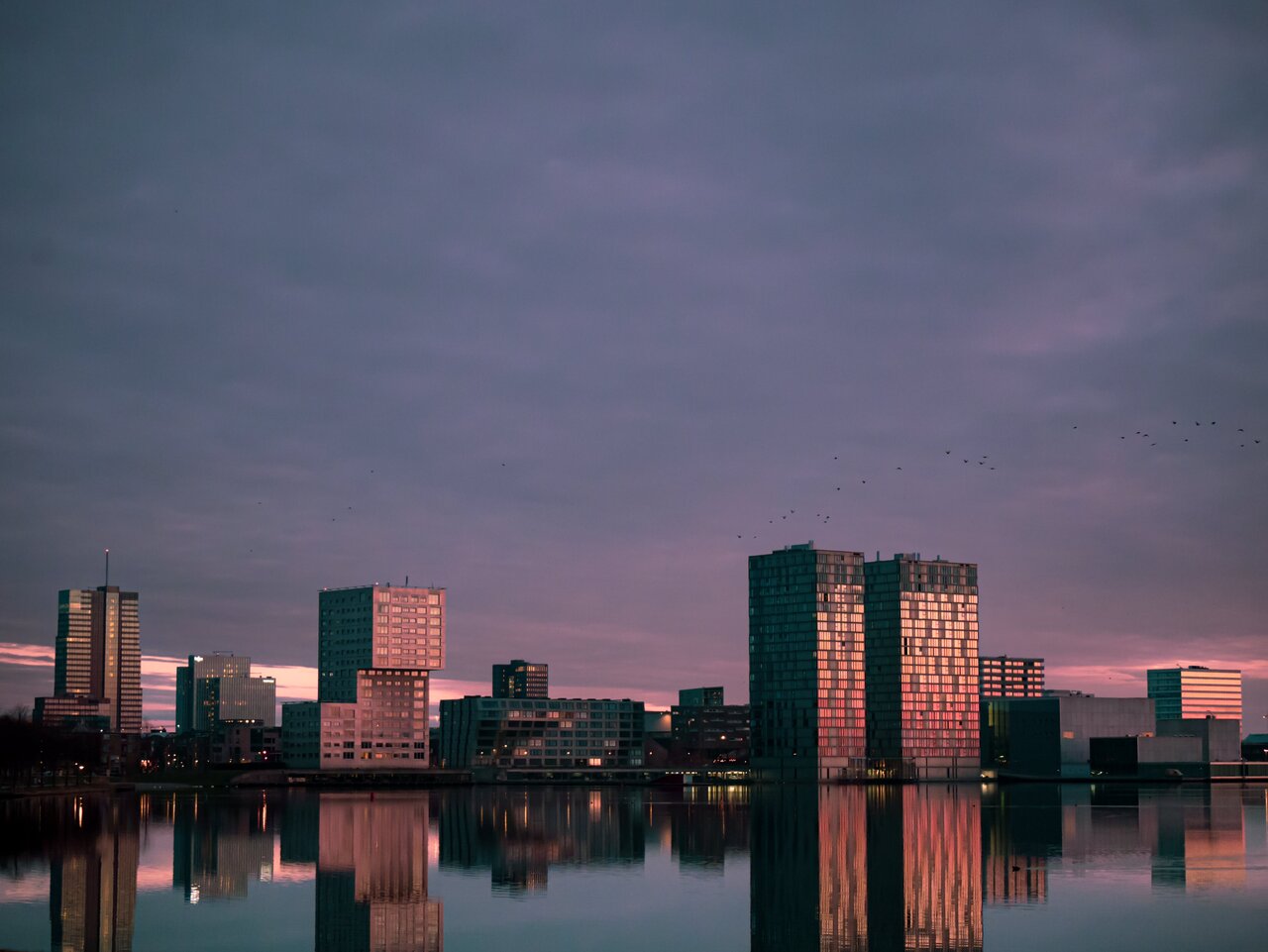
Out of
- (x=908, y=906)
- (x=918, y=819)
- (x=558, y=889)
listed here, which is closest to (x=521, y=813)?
(x=918, y=819)

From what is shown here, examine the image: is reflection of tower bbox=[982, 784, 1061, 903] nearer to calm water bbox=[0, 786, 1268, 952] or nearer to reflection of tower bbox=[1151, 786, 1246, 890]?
calm water bbox=[0, 786, 1268, 952]

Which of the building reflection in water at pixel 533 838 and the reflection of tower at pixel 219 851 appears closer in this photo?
the reflection of tower at pixel 219 851

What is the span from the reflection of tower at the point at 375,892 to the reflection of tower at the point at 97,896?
6333 millimetres

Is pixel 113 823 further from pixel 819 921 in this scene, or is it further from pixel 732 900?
pixel 819 921

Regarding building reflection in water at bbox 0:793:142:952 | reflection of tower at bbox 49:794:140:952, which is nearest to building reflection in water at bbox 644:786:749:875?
reflection of tower at bbox 49:794:140:952

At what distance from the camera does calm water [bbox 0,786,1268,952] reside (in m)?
46.1

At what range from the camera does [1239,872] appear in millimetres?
64375

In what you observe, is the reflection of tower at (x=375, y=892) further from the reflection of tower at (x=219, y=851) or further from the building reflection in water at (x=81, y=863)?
the building reflection in water at (x=81, y=863)

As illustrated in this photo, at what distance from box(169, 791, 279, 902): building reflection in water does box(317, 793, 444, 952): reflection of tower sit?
3255 millimetres

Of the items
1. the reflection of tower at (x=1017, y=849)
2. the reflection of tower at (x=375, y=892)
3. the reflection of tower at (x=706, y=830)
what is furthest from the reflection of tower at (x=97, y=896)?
the reflection of tower at (x=1017, y=849)

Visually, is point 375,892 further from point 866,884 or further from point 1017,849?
point 1017,849

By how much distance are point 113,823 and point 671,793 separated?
9911 centimetres

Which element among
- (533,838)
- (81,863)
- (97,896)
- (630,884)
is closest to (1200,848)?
(630,884)

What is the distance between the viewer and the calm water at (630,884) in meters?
46.1
